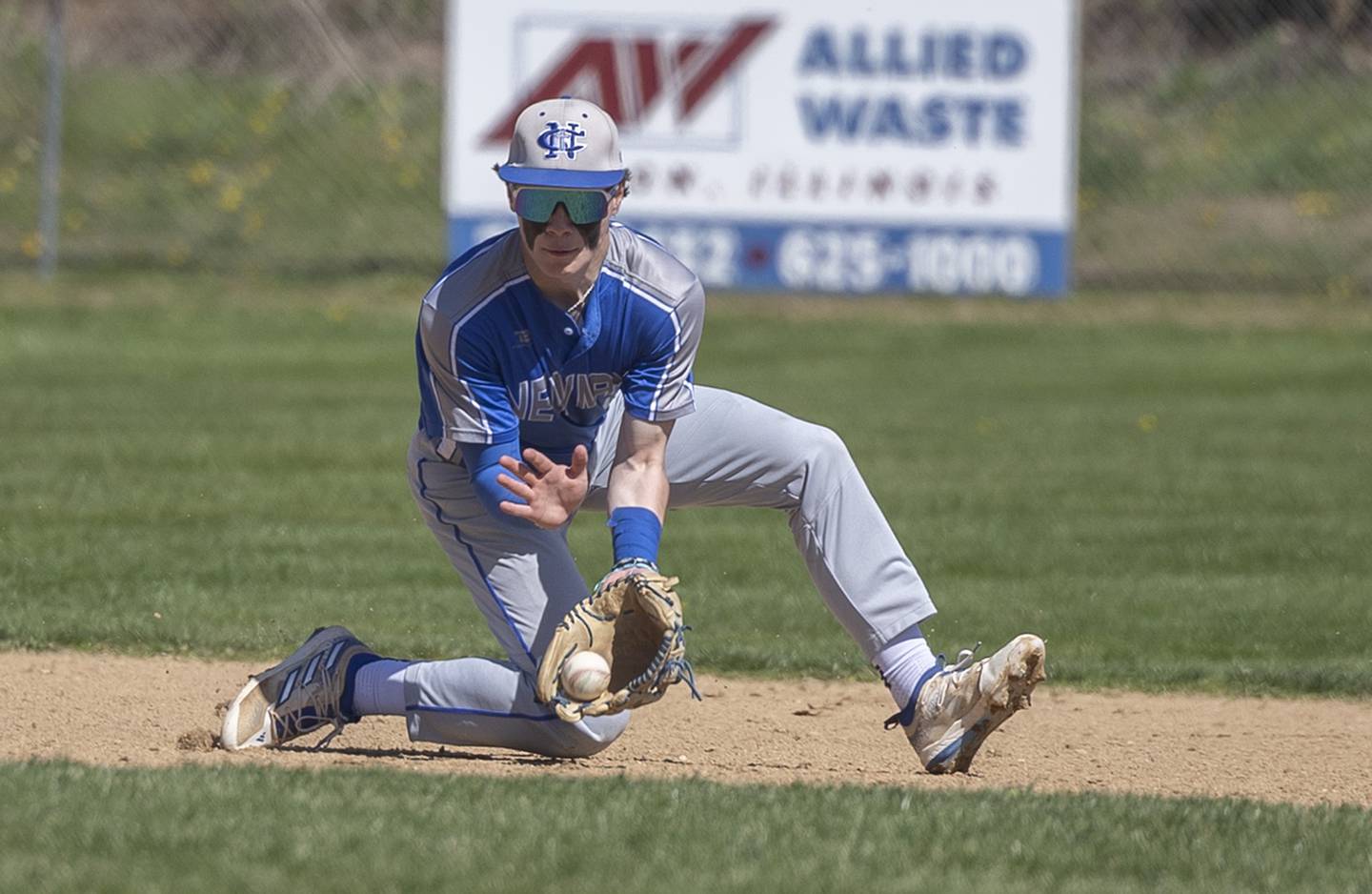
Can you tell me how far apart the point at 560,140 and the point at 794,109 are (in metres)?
11.3

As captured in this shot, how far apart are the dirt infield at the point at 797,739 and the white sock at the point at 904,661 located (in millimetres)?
247

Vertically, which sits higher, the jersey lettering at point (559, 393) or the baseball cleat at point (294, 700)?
the jersey lettering at point (559, 393)

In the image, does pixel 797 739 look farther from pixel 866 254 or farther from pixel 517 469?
pixel 866 254

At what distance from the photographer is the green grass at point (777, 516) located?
7535 millimetres

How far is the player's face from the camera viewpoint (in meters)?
4.72

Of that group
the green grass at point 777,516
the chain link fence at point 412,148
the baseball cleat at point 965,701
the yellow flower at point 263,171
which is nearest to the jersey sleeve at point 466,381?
the baseball cleat at point 965,701

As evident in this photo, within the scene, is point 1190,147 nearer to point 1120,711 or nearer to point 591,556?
point 591,556

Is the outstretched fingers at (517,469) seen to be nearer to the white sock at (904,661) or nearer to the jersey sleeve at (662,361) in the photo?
the jersey sleeve at (662,361)

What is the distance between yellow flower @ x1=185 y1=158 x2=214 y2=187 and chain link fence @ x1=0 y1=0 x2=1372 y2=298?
0.03 m

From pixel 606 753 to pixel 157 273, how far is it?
12.3m

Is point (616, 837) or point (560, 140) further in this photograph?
point (560, 140)

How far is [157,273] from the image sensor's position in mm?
17188

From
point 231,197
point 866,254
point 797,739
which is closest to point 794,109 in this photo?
point 866,254

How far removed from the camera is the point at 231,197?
17891mm
